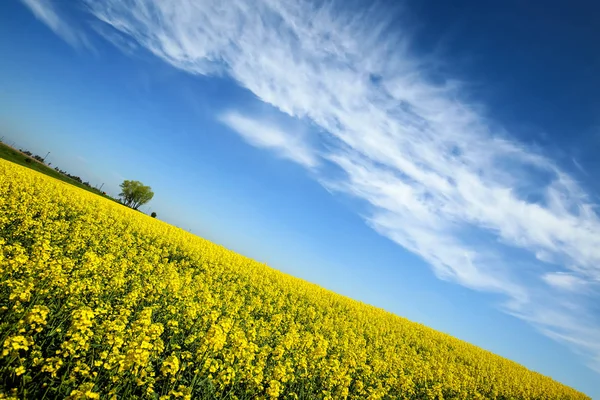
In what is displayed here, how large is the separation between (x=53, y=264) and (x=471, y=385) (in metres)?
22.8

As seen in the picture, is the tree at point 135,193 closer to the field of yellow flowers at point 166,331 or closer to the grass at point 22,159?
the grass at point 22,159

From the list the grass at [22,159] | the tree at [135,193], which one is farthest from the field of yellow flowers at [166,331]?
the tree at [135,193]

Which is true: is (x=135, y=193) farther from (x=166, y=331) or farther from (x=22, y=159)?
(x=166, y=331)

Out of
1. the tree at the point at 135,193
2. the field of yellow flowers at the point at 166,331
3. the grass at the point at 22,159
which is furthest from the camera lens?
the tree at the point at 135,193

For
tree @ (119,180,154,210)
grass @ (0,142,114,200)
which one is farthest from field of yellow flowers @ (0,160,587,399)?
tree @ (119,180,154,210)

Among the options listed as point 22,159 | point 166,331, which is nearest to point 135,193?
point 22,159

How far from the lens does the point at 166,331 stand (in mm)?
10875

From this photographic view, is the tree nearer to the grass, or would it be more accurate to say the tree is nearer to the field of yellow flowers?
the grass

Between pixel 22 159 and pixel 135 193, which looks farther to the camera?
pixel 135 193

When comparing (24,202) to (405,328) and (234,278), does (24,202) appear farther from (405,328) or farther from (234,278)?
(405,328)

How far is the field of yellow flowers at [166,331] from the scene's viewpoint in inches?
249

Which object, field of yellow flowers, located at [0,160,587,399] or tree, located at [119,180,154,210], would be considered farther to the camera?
tree, located at [119,180,154,210]

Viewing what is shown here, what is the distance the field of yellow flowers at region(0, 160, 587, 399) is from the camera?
632cm

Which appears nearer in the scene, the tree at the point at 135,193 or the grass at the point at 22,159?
the grass at the point at 22,159
